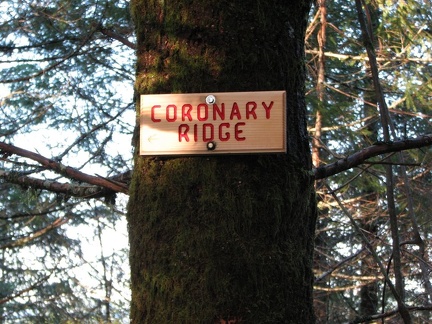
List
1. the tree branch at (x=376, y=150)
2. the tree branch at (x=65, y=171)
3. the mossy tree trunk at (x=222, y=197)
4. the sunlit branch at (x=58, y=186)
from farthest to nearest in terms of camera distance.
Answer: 1. the sunlit branch at (x=58, y=186)
2. the tree branch at (x=65, y=171)
3. the tree branch at (x=376, y=150)
4. the mossy tree trunk at (x=222, y=197)

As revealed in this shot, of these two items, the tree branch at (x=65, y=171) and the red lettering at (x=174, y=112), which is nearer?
the red lettering at (x=174, y=112)

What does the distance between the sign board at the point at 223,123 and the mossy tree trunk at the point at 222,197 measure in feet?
0.09

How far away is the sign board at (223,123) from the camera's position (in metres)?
1.39

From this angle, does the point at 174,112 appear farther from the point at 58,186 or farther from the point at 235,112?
the point at 58,186

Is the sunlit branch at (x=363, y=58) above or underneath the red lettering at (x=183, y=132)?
above

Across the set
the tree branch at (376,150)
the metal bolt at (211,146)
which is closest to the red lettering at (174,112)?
the metal bolt at (211,146)

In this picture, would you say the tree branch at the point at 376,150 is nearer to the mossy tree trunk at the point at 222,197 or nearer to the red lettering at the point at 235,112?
the mossy tree trunk at the point at 222,197

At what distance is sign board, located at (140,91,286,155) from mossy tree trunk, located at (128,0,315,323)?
0.09 ft

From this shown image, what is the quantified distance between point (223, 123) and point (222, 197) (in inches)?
6.7

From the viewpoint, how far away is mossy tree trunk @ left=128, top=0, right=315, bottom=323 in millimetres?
1315

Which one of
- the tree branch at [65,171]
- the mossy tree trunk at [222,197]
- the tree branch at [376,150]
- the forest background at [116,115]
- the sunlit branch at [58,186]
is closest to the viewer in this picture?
the mossy tree trunk at [222,197]

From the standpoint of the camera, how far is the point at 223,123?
1.41 metres

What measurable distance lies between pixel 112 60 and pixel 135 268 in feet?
19.5

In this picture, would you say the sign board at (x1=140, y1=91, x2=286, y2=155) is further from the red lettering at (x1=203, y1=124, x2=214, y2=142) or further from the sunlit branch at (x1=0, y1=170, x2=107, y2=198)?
the sunlit branch at (x1=0, y1=170, x2=107, y2=198)
